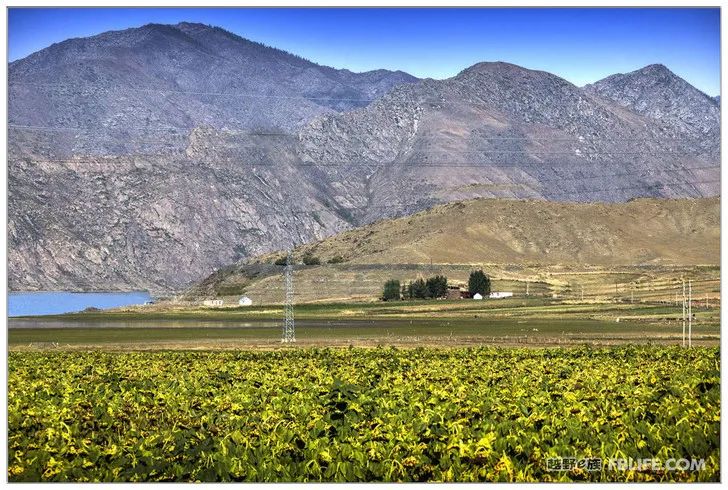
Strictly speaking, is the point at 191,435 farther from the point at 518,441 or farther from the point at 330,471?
the point at 518,441

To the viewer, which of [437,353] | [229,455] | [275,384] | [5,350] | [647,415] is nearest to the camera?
[5,350]

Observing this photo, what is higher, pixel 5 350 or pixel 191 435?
pixel 5 350

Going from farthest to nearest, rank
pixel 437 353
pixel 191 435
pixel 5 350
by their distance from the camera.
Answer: pixel 437 353
pixel 191 435
pixel 5 350

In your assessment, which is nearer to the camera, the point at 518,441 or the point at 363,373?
the point at 518,441

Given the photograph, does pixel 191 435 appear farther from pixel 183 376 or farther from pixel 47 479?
pixel 183 376

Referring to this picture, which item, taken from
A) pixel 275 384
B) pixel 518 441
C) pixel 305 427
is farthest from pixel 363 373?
pixel 518 441

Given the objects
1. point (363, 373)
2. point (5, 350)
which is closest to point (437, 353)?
point (363, 373)
